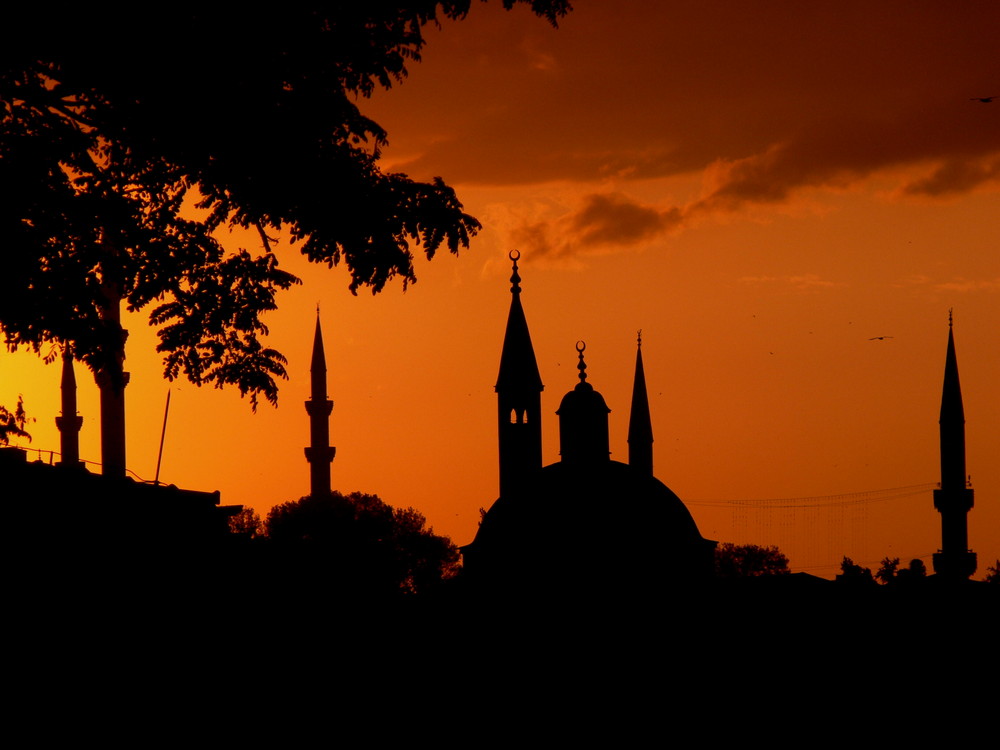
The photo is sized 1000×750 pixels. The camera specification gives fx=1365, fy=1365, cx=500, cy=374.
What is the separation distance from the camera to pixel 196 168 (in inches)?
558

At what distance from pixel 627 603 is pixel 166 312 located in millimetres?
21483

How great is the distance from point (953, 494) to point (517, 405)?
2035cm

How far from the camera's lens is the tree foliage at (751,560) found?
83625 millimetres

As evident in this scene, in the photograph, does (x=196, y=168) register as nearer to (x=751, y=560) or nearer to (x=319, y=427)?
(x=319, y=427)

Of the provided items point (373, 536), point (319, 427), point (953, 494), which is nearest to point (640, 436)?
point (953, 494)

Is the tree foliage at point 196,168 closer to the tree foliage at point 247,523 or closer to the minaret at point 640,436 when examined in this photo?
the minaret at point 640,436

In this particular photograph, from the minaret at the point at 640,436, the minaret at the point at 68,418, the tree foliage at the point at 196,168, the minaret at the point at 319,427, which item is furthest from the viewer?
the minaret at the point at 319,427

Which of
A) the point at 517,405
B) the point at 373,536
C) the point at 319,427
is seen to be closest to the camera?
the point at 517,405

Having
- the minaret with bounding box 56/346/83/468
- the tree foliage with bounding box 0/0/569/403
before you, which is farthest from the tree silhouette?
the minaret with bounding box 56/346/83/468

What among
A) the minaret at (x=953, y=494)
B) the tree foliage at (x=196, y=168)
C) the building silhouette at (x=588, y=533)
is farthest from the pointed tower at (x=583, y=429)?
the tree foliage at (x=196, y=168)

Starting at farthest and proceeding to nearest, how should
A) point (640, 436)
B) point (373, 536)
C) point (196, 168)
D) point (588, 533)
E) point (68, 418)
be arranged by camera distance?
point (373, 536)
point (68, 418)
point (640, 436)
point (588, 533)
point (196, 168)

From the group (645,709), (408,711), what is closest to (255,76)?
(408,711)

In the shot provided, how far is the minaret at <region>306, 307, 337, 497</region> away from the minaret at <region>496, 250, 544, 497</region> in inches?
1183

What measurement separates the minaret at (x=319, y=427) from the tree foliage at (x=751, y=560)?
83.8ft
